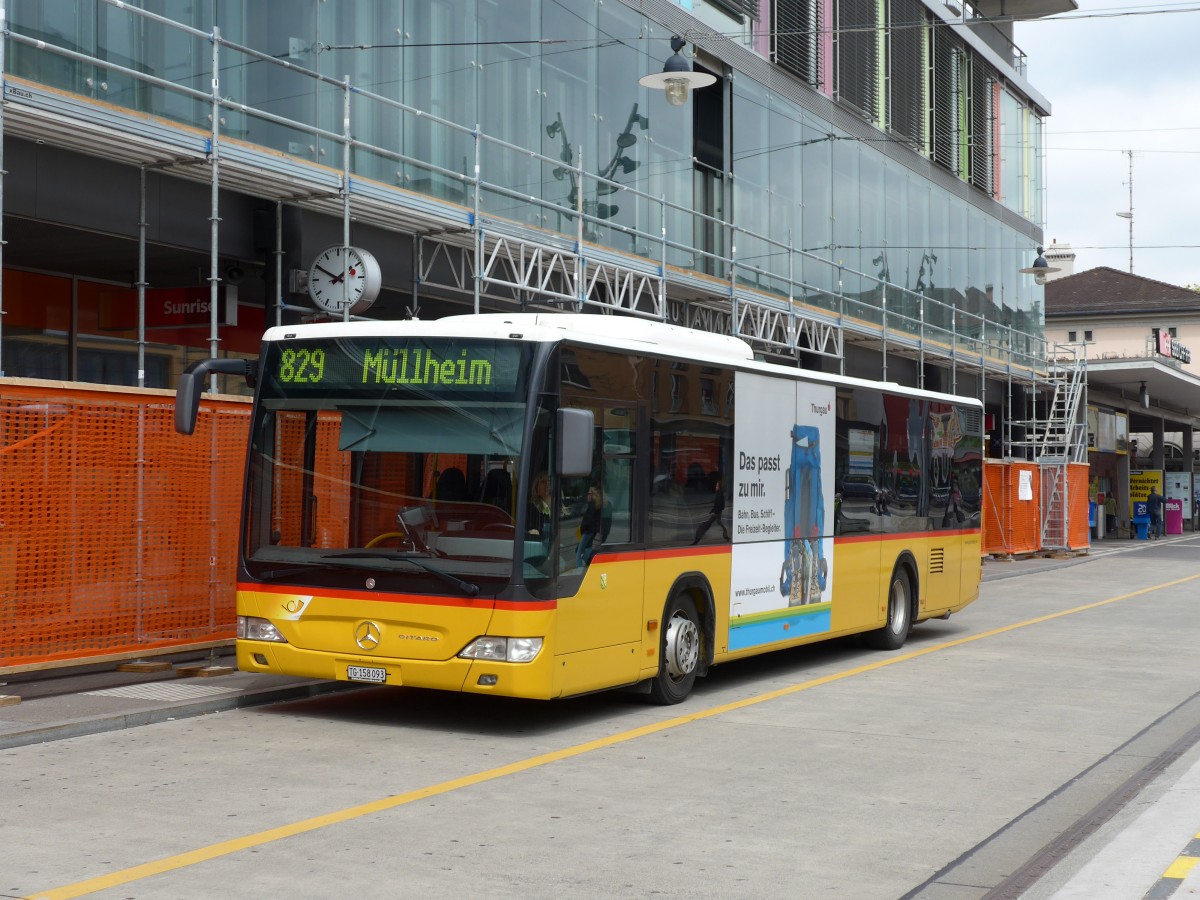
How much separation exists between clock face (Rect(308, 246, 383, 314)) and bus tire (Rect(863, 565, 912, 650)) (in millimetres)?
6485

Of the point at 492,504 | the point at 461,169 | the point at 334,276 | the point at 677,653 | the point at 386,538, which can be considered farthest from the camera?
the point at 461,169

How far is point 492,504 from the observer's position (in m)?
9.92

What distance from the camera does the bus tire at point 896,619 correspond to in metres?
16.2

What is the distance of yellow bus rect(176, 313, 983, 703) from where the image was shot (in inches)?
390

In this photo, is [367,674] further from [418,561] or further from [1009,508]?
[1009,508]

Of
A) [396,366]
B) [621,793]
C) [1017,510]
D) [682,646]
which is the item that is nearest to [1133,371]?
[1017,510]

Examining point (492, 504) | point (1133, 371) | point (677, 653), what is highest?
point (1133, 371)

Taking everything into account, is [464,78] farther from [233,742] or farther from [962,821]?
[962,821]

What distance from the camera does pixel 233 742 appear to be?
378 inches

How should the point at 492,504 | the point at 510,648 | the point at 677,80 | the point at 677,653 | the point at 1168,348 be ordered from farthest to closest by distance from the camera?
the point at 1168,348 < the point at 677,80 < the point at 677,653 < the point at 492,504 < the point at 510,648

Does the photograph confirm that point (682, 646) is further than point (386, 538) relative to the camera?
Yes

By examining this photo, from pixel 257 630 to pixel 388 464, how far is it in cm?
164

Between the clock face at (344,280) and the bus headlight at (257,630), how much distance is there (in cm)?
549

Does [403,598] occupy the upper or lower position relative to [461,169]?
lower
